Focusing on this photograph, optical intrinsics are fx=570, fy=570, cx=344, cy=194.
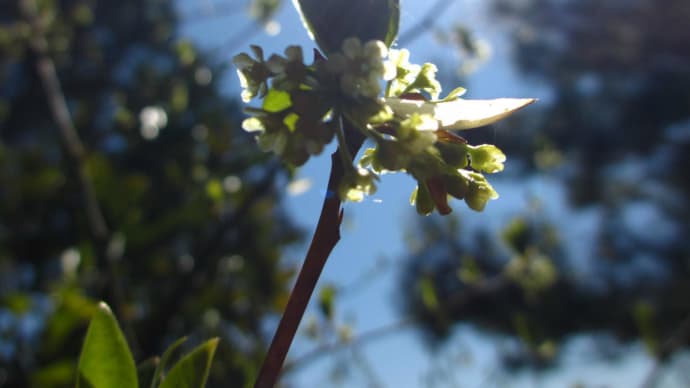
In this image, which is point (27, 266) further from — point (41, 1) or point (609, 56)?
point (609, 56)

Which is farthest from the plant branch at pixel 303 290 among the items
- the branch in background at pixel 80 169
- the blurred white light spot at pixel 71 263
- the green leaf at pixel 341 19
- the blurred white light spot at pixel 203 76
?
the blurred white light spot at pixel 203 76

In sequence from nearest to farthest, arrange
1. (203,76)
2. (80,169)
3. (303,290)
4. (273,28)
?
(303,290)
(80,169)
(273,28)
(203,76)

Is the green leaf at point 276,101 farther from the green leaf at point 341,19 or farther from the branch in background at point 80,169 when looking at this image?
the branch in background at point 80,169

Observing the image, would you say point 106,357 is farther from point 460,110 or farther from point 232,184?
point 232,184

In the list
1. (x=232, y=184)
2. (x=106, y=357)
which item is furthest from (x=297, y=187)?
(x=106, y=357)

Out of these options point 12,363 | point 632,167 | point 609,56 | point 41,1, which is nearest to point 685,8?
point 609,56

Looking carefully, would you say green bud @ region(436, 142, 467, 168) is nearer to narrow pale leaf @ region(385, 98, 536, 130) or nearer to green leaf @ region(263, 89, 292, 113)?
narrow pale leaf @ region(385, 98, 536, 130)

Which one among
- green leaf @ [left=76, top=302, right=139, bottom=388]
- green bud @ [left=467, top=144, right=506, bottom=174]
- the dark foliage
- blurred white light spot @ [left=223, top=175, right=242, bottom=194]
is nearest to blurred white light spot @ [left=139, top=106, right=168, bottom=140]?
the dark foliage
